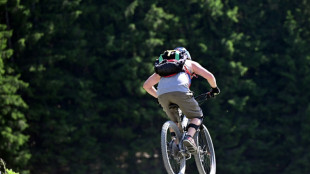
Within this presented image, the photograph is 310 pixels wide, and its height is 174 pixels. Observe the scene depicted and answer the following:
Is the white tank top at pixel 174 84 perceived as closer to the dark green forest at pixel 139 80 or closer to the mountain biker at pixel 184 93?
the mountain biker at pixel 184 93

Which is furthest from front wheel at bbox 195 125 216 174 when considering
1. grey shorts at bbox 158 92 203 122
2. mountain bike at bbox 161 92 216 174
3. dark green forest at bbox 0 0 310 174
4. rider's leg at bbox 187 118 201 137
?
dark green forest at bbox 0 0 310 174

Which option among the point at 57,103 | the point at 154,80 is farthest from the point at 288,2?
the point at 154,80

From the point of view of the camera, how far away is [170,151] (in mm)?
7125

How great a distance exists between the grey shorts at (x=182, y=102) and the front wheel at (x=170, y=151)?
16cm

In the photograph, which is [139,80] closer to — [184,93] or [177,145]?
[177,145]

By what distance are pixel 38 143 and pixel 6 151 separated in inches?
136

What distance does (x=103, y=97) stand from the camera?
27359 millimetres

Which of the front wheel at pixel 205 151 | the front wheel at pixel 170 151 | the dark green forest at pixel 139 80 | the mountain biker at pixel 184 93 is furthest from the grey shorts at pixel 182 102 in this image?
the dark green forest at pixel 139 80

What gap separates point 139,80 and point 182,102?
750 inches

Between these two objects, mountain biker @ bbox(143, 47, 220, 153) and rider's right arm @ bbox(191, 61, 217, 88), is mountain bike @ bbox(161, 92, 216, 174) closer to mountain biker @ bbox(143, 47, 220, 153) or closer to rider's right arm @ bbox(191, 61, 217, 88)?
mountain biker @ bbox(143, 47, 220, 153)

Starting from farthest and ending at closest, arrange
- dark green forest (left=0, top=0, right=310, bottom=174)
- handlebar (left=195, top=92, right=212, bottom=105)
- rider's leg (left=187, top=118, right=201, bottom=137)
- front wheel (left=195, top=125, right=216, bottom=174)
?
dark green forest (left=0, top=0, right=310, bottom=174) → front wheel (left=195, top=125, right=216, bottom=174) → handlebar (left=195, top=92, right=212, bottom=105) → rider's leg (left=187, top=118, right=201, bottom=137)

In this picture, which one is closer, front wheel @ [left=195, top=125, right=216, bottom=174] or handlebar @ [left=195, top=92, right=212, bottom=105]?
handlebar @ [left=195, top=92, right=212, bottom=105]

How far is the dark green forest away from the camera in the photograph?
80.4ft

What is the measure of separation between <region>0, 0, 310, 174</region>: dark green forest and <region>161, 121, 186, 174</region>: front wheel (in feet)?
53.1
